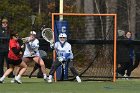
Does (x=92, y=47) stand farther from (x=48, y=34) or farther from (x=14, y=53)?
(x=14, y=53)

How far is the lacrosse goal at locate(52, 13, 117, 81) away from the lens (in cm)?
2388

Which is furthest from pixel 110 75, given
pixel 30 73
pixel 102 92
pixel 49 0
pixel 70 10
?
pixel 49 0

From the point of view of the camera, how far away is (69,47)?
2220 cm

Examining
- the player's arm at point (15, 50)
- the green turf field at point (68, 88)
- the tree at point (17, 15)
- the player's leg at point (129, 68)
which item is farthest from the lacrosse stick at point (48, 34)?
the tree at point (17, 15)

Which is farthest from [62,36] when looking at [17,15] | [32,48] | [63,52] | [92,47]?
[17,15]

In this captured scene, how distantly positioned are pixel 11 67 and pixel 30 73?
177 inches

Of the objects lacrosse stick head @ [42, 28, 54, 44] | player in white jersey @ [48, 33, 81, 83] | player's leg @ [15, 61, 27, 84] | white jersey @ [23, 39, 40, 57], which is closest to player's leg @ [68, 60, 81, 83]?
player in white jersey @ [48, 33, 81, 83]

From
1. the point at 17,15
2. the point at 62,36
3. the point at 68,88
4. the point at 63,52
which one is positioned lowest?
the point at 68,88

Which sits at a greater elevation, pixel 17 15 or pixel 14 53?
pixel 17 15

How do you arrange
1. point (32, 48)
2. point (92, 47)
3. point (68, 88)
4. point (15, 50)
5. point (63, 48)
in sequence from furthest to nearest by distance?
point (92, 47) < point (63, 48) < point (32, 48) < point (15, 50) < point (68, 88)

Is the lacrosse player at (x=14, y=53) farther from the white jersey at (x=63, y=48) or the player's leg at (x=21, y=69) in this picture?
the white jersey at (x=63, y=48)

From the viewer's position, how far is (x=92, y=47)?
957 inches

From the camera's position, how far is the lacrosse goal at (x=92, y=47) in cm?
2388

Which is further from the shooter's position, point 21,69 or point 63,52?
point 63,52
